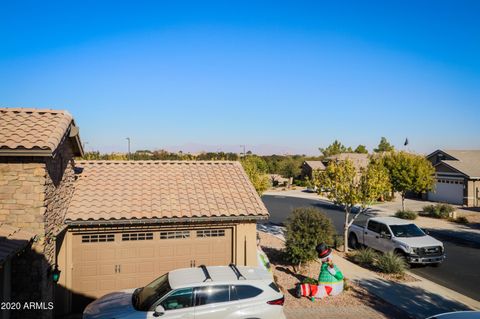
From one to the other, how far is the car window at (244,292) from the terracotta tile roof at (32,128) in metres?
5.15

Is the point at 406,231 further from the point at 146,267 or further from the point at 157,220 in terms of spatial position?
the point at 146,267

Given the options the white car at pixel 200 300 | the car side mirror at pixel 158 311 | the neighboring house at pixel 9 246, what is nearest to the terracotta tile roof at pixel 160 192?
the neighboring house at pixel 9 246

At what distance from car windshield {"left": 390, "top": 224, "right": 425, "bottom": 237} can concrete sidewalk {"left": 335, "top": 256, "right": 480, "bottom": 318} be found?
2207mm

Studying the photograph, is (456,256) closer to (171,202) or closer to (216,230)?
(216,230)

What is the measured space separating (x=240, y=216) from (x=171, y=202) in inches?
88.5

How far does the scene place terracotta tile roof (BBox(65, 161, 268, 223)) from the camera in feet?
34.5

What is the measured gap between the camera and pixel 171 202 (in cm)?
1116

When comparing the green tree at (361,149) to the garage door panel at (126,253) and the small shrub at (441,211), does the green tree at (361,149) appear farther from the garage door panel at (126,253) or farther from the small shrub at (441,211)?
the garage door panel at (126,253)

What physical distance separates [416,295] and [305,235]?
408 cm

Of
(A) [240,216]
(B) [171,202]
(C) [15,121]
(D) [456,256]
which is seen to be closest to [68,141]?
(C) [15,121]

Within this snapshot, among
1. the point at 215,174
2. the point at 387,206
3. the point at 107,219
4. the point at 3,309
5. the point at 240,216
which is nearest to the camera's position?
the point at 3,309

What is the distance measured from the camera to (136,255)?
35.1 ft

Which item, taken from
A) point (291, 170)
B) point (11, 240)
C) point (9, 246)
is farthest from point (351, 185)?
point (291, 170)

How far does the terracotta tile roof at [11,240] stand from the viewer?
6.44m
